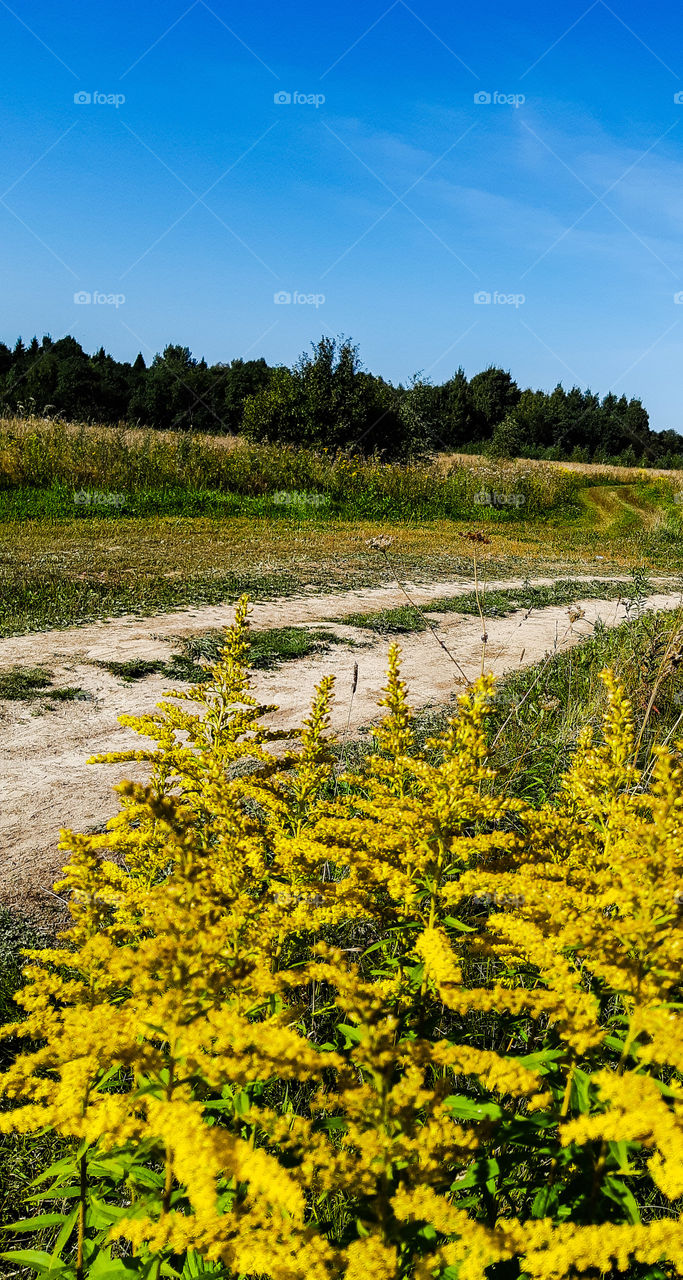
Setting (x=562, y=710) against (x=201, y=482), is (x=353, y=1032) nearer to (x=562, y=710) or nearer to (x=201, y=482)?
(x=562, y=710)

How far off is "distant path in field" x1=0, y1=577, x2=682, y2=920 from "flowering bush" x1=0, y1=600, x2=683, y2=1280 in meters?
1.54

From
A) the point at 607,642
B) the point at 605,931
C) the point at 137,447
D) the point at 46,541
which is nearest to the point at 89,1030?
the point at 605,931

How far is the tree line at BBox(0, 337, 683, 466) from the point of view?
22.8 metres

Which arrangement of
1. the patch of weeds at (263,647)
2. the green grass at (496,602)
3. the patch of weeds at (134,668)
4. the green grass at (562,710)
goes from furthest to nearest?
the green grass at (496,602), the patch of weeds at (263,647), the patch of weeds at (134,668), the green grass at (562,710)

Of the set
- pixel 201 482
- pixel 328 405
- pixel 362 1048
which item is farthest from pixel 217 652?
pixel 328 405

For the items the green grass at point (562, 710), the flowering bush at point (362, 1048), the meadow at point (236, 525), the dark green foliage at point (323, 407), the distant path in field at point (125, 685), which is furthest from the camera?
the dark green foliage at point (323, 407)

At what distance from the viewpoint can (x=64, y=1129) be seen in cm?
132

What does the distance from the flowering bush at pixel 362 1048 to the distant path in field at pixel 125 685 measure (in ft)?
5.04

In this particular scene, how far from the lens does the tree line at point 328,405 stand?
74.6ft

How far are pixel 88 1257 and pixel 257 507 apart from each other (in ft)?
47.3

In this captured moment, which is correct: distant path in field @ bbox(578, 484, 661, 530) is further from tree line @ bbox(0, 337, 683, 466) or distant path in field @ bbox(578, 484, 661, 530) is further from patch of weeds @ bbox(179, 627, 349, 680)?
→ patch of weeds @ bbox(179, 627, 349, 680)

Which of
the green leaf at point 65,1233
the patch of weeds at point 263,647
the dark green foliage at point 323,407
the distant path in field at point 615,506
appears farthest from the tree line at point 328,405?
the green leaf at point 65,1233

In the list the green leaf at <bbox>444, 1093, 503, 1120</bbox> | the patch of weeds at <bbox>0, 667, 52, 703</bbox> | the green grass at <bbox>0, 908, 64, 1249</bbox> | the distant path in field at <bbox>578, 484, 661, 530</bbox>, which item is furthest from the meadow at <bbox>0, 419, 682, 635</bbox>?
the green leaf at <bbox>444, 1093, 503, 1120</bbox>

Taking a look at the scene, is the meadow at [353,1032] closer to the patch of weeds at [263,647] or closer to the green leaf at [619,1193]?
the green leaf at [619,1193]
